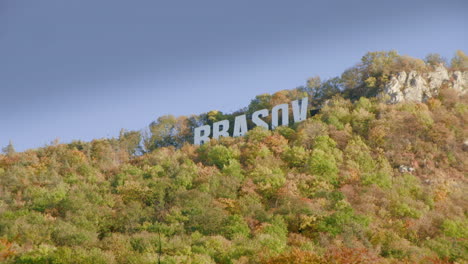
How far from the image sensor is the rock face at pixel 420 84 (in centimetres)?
7269

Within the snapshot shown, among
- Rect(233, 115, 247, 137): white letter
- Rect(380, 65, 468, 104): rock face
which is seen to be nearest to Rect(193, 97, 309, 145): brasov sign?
Rect(233, 115, 247, 137): white letter

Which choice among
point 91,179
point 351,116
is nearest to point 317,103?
point 351,116

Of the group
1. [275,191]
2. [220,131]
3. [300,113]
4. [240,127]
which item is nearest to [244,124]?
[240,127]

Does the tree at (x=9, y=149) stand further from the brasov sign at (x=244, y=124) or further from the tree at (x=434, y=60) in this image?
the tree at (x=434, y=60)

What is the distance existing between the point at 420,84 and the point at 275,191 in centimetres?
3292

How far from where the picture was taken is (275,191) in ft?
172

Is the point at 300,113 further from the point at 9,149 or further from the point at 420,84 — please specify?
the point at 9,149

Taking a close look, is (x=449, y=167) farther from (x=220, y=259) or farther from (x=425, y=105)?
(x=220, y=259)

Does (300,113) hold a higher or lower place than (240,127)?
higher

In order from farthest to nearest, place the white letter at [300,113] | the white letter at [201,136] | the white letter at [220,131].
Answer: the white letter at [220,131]
the white letter at [201,136]
the white letter at [300,113]

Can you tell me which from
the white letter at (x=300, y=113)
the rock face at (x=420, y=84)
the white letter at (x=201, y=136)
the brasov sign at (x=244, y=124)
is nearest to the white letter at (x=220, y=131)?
the brasov sign at (x=244, y=124)

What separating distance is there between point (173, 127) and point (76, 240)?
4546 cm

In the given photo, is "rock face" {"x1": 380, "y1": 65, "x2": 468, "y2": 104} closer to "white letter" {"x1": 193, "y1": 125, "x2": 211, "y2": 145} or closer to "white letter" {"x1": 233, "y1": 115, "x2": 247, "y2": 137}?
"white letter" {"x1": 233, "y1": 115, "x2": 247, "y2": 137}

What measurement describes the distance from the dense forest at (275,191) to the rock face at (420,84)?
4.32ft
